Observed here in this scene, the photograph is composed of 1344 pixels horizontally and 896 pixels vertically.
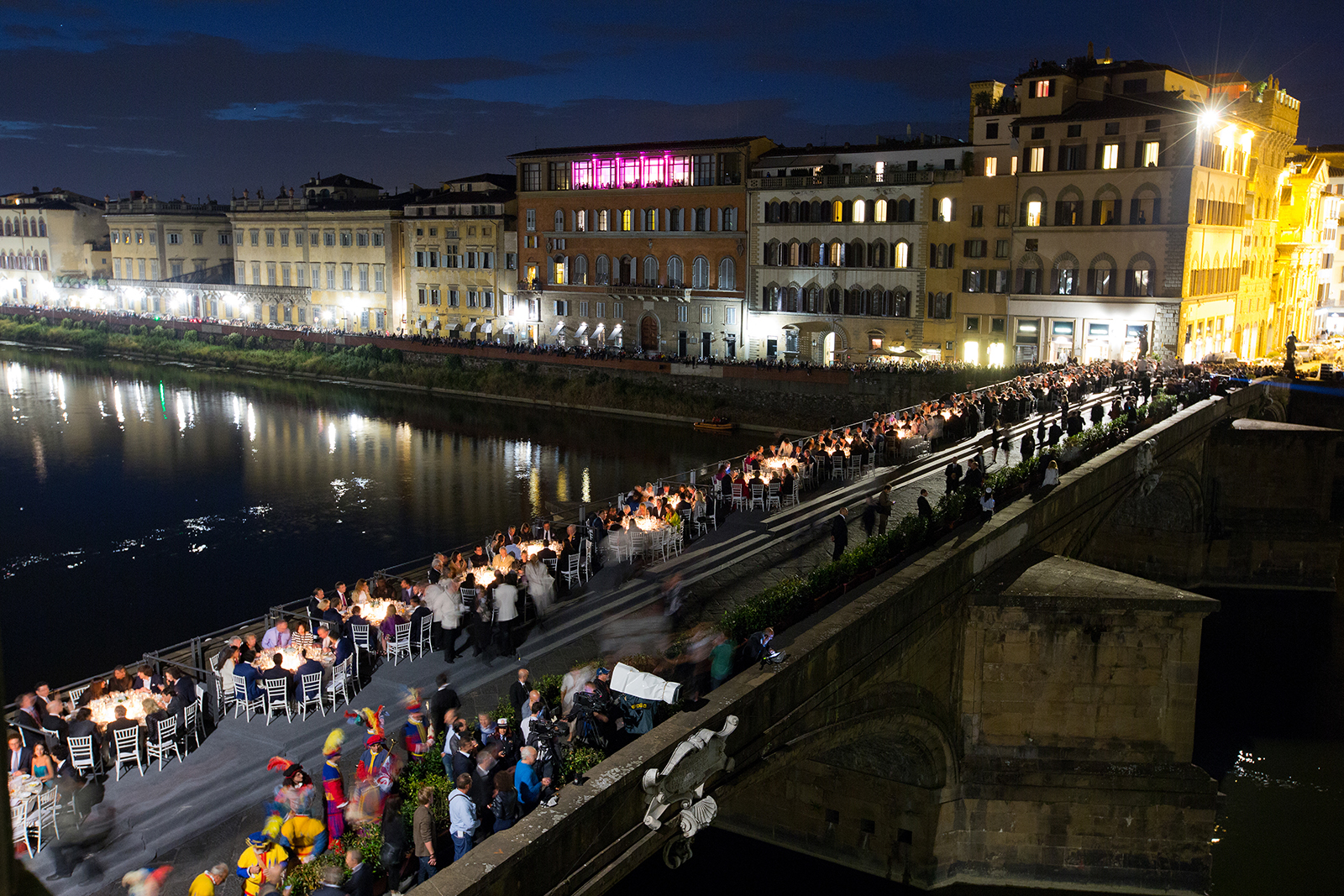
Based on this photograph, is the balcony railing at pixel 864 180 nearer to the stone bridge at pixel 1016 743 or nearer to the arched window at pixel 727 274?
the arched window at pixel 727 274

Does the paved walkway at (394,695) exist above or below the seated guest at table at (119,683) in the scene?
below

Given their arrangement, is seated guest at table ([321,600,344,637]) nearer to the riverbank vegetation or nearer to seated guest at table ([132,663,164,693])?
seated guest at table ([132,663,164,693])

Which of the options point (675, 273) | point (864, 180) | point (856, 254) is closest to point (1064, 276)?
point (856, 254)

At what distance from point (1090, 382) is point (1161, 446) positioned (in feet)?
28.3

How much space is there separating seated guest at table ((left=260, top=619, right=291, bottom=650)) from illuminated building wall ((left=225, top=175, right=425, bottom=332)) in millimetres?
56269

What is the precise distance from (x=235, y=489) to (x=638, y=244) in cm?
2587

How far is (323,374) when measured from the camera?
62.2 metres

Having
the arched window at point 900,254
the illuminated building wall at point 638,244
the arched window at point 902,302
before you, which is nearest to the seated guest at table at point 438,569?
the arched window at point 902,302

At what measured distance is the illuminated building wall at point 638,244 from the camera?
5197cm

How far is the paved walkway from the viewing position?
334 inches

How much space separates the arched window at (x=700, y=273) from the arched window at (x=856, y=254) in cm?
771

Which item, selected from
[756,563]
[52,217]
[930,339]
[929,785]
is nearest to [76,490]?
[756,563]

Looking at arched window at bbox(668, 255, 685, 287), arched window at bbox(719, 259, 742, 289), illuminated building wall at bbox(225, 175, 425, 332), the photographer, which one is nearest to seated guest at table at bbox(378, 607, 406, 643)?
the photographer

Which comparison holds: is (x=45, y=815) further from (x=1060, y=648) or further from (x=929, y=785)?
(x=1060, y=648)
